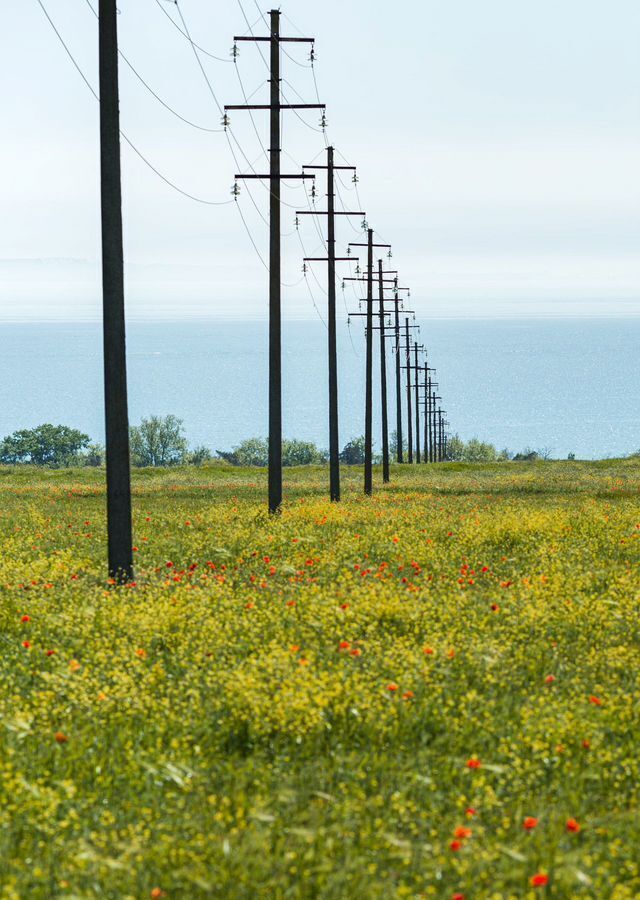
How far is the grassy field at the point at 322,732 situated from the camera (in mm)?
5910

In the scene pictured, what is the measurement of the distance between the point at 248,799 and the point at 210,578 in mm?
6356

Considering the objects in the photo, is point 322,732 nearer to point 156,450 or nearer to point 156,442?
point 156,442

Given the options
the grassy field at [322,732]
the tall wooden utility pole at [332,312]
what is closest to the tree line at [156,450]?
the tall wooden utility pole at [332,312]

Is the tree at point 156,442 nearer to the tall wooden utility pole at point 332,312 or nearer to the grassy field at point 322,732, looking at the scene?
the tall wooden utility pole at point 332,312

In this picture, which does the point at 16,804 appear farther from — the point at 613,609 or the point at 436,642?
the point at 613,609

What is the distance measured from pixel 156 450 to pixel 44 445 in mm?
22577

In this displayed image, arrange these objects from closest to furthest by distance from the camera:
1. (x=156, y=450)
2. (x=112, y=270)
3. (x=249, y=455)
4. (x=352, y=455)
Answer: (x=112, y=270), (x=352, y=455), (x=249, y=455), (x=156, y=450)

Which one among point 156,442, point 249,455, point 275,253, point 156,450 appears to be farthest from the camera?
point 156,450

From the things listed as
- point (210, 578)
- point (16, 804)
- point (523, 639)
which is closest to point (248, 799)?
point (16, 804)

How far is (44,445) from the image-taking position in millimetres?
177125

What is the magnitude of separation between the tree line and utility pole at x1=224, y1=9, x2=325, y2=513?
138596mm

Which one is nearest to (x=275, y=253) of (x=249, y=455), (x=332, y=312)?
(x=332, y=312)

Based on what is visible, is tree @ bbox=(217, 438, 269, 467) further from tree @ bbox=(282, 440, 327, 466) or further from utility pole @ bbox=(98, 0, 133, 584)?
utility pole @ bbox=(98, 0, 133, 584)

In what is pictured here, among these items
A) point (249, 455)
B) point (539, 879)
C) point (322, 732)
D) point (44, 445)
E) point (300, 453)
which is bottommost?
point (539, 879)
